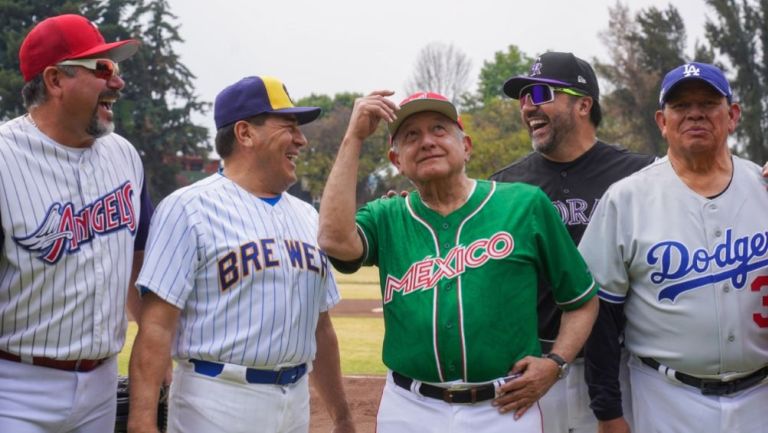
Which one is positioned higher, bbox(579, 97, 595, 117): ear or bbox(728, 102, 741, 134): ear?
bbox(579, 97, 595, 117): ear

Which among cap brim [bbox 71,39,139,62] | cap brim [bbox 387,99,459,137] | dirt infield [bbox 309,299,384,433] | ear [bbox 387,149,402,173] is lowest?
dirt infield [bbox 309,299,384,433]

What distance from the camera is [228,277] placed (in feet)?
10.0

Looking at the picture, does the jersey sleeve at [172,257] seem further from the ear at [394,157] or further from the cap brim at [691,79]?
the cap brim at [691,79]

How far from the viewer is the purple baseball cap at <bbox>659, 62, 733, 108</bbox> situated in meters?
3.20

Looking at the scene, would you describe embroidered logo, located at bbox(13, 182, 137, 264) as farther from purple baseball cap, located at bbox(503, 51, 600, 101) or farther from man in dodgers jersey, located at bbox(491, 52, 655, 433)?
purple baseball cap, located at bbox(503, 51, 600, 101)

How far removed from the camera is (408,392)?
9.70 feet

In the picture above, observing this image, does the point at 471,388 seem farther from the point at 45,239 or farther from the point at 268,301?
the point at 45,239

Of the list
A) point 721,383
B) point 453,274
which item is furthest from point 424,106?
point 721,383

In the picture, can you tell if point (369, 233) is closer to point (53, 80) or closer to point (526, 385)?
point (526, 385)

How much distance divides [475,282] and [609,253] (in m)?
0.69

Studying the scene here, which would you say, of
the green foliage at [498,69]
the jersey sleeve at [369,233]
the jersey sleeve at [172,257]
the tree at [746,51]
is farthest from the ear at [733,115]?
the green foliage at [498,69]

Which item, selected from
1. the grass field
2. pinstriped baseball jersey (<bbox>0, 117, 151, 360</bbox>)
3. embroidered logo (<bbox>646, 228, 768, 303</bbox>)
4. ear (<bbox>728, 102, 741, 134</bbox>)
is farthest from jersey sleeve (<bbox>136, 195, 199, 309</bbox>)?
the grass field

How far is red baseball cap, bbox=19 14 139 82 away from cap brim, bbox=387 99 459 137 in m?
1.19

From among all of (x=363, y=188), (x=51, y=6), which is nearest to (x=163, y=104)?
(x=51, y=6)
